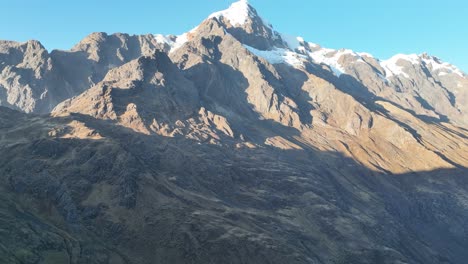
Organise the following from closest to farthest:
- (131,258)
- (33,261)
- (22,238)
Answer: (33,261) < (22,238) < (131,258)

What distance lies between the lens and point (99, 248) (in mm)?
193750

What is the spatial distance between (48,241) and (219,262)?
229 feet

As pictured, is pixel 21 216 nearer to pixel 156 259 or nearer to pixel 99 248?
pixel 99 248

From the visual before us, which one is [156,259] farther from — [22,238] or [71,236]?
[22,238]

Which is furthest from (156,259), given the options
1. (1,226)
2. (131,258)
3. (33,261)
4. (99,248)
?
(1,226)

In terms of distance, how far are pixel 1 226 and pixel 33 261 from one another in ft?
79.3

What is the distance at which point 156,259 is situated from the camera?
19600 cm

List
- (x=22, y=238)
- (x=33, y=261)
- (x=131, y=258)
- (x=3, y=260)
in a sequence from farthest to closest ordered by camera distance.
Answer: (x=131, y=258) → (x=22, y=238) → (x=33, y=261) → (x=3, y=260)

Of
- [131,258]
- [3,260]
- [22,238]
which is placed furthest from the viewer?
[131,258]

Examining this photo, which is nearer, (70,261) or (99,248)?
(70,261)

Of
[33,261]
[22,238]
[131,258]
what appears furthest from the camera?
[131,258]

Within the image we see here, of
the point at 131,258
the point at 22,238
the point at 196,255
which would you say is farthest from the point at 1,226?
the point at 196,255

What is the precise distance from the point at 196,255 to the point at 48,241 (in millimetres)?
59985

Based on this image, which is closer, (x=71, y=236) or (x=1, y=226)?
(x=1, y=226)
